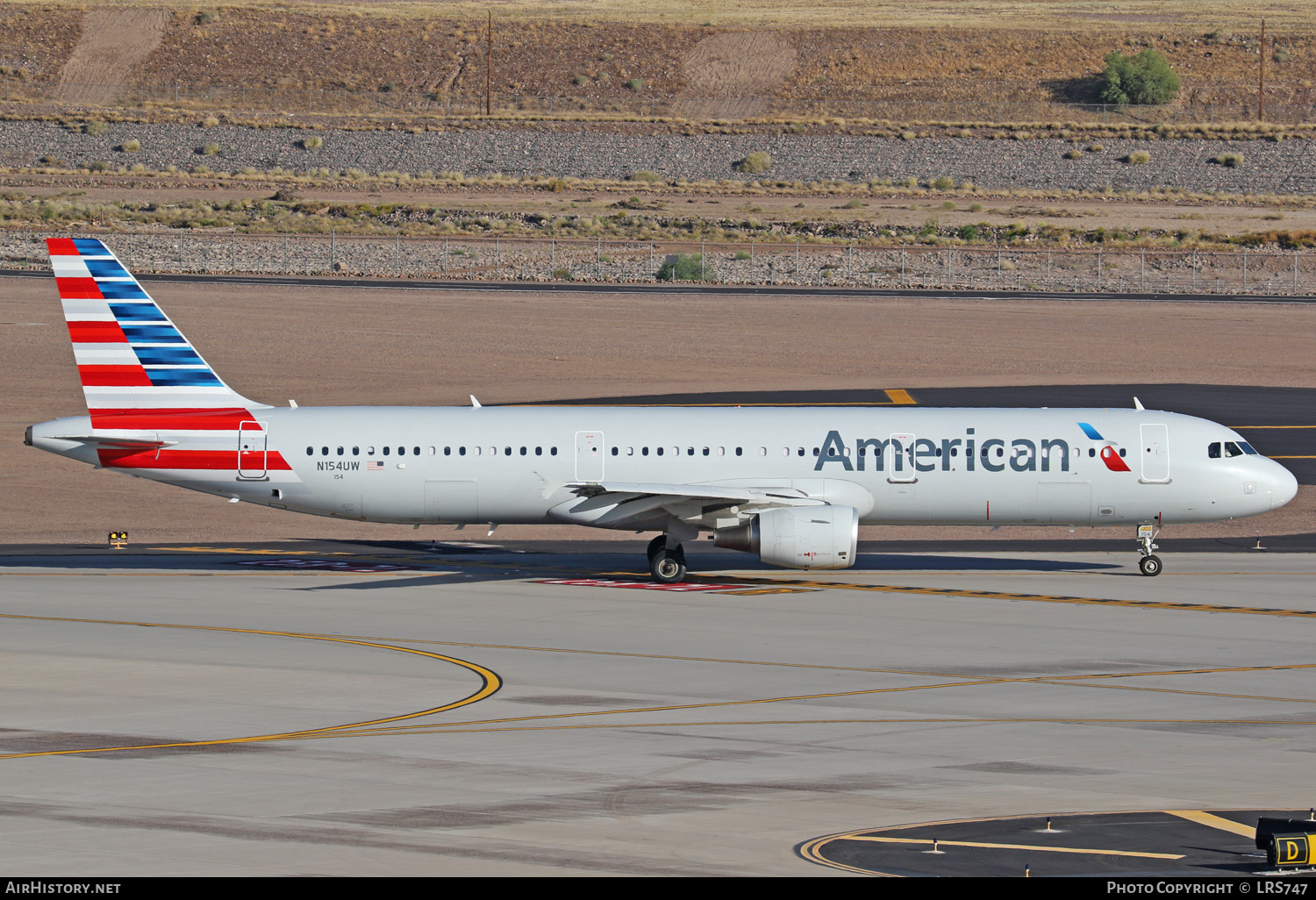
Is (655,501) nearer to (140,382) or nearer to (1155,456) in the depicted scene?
(1155,456)

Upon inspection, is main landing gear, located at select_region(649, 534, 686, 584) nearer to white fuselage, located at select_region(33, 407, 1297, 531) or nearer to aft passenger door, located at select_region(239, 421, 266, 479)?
white fuselage, located at select_region(33, 407, 1297, 531)

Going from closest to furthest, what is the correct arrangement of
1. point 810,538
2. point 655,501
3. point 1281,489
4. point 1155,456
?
1. point 810,538
2. point 655,501
3. point 1155,456
4. point 1281,489

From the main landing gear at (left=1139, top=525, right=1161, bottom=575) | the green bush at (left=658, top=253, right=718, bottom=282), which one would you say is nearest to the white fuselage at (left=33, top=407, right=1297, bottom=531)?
the main landing gear at (left=1139, top=525, right=1161, bottom=575)

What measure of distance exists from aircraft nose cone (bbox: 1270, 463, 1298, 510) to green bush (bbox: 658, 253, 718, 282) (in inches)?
2544

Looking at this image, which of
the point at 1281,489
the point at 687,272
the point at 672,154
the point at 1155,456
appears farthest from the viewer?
the point at 672,154

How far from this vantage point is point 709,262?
362 ft

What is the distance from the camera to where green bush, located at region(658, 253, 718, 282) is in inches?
4151

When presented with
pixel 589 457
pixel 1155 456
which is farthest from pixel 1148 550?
pixel 589 457

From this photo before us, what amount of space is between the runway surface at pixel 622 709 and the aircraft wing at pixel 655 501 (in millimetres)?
1984

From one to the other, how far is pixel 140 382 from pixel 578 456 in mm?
11353

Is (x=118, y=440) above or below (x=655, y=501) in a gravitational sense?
above

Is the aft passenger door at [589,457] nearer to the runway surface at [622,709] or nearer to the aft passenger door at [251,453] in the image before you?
the runway surface at [622,709]

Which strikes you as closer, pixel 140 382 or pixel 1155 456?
pixel 140 382

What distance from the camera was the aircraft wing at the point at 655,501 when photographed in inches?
1564
